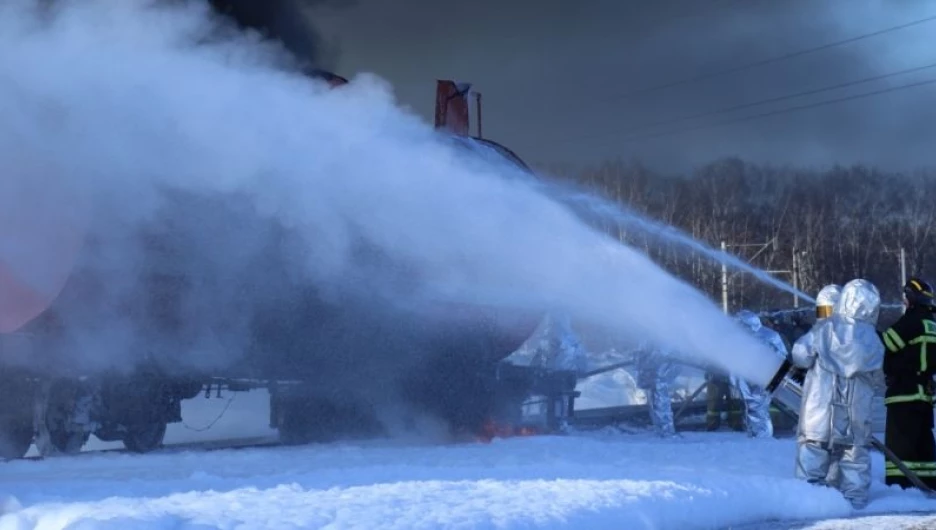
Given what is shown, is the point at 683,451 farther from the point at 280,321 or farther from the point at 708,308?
the point at 280,321

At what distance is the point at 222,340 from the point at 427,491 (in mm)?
4767

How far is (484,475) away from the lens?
8.36 metres

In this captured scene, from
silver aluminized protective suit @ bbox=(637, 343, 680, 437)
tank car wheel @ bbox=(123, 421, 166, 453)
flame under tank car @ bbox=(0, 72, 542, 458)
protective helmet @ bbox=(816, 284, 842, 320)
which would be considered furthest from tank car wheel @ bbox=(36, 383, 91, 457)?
silver aluminized protective suit @ bbox=(637, 343, 680, 437)

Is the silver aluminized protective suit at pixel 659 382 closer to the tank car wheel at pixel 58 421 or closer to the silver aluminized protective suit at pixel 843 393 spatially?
the silver aluminized protective suit at pixel 843 393

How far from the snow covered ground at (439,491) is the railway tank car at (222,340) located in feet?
2.55

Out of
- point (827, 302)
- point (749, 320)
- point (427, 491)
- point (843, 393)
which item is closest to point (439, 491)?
point (427, 491)

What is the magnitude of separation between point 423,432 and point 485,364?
119 cm

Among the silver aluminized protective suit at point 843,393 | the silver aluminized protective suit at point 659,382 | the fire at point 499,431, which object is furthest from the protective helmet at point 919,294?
the silver aluminized protective suit at point 659,382

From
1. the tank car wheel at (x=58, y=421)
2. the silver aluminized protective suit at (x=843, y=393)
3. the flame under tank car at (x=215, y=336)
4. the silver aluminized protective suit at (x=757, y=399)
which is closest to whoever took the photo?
the silver aluminized protective suit at (x=843, y=393)

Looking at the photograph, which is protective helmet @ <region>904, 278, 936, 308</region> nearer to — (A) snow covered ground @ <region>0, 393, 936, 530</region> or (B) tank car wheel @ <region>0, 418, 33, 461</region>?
(A) snow covered ground @ <region>0, 393, 936, 530</region>

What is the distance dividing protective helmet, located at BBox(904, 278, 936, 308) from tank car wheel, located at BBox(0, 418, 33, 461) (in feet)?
26.0

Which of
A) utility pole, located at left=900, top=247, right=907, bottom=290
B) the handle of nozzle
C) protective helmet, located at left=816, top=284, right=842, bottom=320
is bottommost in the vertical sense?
the handle of nozzle

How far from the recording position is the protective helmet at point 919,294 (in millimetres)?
9383

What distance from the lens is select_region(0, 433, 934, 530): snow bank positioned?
606cm
